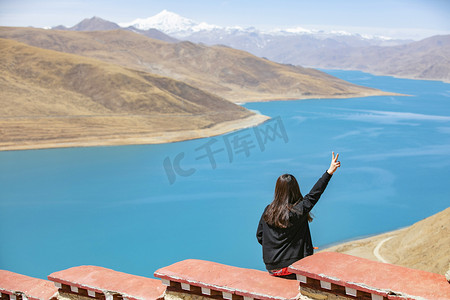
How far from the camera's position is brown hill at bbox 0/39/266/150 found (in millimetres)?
46406

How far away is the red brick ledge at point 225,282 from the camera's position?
3.31m

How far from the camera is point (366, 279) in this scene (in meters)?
3.05

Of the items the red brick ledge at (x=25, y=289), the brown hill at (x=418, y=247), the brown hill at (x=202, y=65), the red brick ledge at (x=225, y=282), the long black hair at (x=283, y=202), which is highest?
the brown hill at (x=202, y=65)

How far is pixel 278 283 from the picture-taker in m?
3.42

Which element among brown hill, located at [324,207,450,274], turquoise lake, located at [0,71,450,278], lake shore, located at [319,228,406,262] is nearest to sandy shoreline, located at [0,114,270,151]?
turquoise lake, located at [0,71,450,278]

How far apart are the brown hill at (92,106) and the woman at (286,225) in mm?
41689

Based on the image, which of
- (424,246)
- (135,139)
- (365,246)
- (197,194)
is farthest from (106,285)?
(135,139)

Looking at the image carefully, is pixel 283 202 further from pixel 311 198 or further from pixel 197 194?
pixel 197 194

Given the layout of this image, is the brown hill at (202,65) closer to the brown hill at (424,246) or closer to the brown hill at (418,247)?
the brown hill at (418,247)

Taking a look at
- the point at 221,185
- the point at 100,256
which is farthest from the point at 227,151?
the point at 100,256

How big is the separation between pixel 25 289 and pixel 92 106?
53.0 m

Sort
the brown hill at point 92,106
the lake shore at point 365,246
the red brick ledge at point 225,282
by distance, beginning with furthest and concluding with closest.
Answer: the brown hill at point 92,106, the lake shore at point 365,246, the red brick ledge at point 225,282

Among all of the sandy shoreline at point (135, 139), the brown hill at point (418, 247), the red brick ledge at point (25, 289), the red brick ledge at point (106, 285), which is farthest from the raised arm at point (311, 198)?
the sandy shoreline at point (135, 139)

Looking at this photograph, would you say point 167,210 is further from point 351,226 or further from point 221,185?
point 351,226
